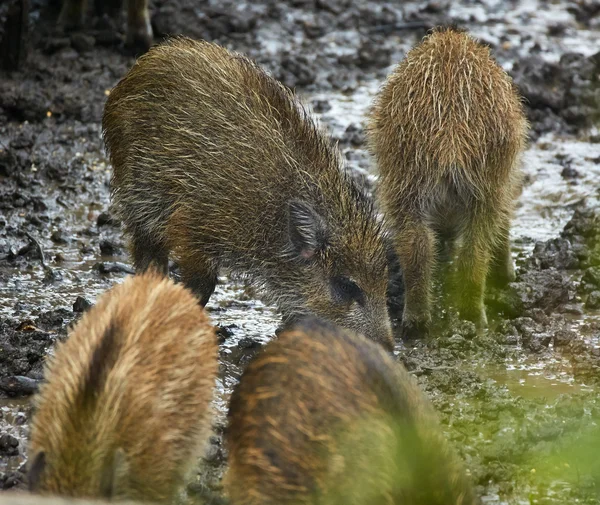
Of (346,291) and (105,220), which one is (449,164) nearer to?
(346,291)

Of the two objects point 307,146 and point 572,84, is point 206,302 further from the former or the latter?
point 572,84

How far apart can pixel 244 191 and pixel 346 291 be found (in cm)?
79

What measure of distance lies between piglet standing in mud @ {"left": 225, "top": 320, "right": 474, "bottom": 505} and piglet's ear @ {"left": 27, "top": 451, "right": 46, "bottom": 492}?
0.71 m

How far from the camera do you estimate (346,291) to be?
5977mm

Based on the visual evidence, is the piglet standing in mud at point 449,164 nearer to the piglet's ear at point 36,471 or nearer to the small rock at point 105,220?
the small rock at point 105,220

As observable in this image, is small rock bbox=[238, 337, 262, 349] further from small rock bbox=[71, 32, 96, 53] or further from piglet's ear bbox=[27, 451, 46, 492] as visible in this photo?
small rock bbox=[71, 32, 96, 53]

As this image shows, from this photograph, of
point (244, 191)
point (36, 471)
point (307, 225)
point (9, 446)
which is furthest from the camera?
point (244, 191)

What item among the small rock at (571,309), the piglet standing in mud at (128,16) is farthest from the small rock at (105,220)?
the small rock at (571,309)

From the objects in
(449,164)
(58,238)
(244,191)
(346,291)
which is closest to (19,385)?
(244,191)

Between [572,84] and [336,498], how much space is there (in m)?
6.96

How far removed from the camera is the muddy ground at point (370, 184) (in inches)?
202

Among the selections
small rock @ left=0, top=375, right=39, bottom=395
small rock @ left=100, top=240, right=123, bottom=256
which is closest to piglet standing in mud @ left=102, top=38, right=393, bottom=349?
small rock @ left=100, top=240, right=123, bottom=256

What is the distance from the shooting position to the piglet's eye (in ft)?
19.5

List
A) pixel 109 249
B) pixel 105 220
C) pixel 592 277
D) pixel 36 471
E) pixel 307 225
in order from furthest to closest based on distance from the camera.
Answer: pixel 105 220
pixel 109 249
pixel 592 277
pixel 307 225
pixel 36 471
